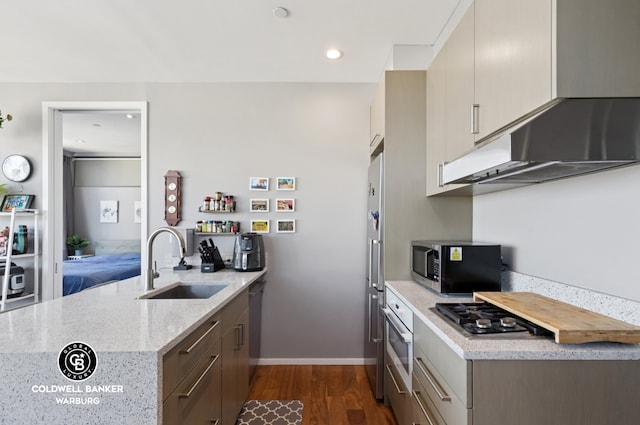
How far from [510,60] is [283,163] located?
6.79 ft

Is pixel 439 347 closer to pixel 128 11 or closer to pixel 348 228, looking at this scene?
pixel 348 228

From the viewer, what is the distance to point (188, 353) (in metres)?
1.23

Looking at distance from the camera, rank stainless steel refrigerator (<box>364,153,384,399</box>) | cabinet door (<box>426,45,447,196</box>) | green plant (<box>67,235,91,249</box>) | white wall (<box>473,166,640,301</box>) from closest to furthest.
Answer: white wall (<box>473,166,640,301</box>)
cabinet door (<box>426,45,447,196</box>)
stainless steel refrigerator (<box>364,153,384,399</box>)
green plant (<box>67,235,91,249</box>)

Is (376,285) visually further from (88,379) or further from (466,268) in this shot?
(88,379)

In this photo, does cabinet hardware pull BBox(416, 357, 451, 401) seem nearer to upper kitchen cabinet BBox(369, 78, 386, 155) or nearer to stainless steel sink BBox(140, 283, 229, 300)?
stainless steel sink BBox(140, 283, 229, 300)

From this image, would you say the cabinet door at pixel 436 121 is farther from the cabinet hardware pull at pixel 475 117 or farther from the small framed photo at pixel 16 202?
the small framed photo at pixel 16 202

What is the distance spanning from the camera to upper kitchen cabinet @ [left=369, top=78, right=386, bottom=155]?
2.29 metres

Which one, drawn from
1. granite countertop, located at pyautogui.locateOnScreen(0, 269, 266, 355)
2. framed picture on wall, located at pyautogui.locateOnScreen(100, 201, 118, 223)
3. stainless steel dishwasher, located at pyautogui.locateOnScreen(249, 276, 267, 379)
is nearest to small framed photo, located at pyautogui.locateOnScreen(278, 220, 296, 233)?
stainless steel dishwasher, located at pyautogui.locateOnScreen(249, 276, 267, 379)

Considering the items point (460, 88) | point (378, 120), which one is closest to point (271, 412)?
point (378, 120)

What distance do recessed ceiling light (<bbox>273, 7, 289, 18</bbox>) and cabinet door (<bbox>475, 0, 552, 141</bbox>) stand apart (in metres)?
1.11

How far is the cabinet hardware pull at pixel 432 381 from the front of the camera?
1.19 metres

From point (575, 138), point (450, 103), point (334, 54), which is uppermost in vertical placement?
point (334, 54)

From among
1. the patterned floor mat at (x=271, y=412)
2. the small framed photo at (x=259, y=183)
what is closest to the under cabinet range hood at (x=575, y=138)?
the patterned floor mat at (x=271, y=412)

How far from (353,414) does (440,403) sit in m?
1.16
